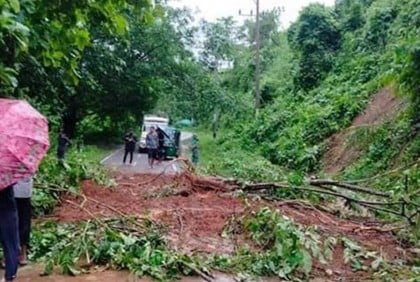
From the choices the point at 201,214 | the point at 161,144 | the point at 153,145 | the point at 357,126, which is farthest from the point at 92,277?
the point at 161,144

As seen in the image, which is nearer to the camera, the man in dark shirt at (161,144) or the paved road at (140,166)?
the paved road at (140,166)

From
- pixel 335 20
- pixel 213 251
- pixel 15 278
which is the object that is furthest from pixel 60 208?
pixel 335 20

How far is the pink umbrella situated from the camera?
16.9 ft

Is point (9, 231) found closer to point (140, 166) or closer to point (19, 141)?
point (19, 141)

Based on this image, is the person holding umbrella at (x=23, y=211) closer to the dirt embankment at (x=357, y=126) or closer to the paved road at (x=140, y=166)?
the paved road at (x=140, y=166)

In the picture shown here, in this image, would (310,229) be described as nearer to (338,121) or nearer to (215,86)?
(338,121)

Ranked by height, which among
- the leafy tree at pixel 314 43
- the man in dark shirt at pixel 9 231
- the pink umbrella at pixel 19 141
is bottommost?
the man in dark shirt at pixel 9 231

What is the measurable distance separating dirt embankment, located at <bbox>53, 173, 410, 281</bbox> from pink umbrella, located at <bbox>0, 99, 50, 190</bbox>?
251 cm

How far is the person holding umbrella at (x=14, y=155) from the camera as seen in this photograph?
17.0ft

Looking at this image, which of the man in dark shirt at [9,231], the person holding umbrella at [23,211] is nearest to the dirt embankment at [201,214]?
the person holding umbrella at [23,211]

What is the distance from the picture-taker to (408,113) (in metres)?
16.9

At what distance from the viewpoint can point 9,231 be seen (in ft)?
17.9

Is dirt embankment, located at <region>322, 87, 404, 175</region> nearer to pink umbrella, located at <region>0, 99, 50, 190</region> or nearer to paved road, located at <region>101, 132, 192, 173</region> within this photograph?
paved road, located at <region>101, 132, 192, 173</region>

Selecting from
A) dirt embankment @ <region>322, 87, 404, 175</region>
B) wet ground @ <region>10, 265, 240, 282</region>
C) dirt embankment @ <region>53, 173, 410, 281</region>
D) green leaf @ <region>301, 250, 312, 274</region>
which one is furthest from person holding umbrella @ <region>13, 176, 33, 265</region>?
dirt embankment @ <region>322, 87, 404, 175</region>
